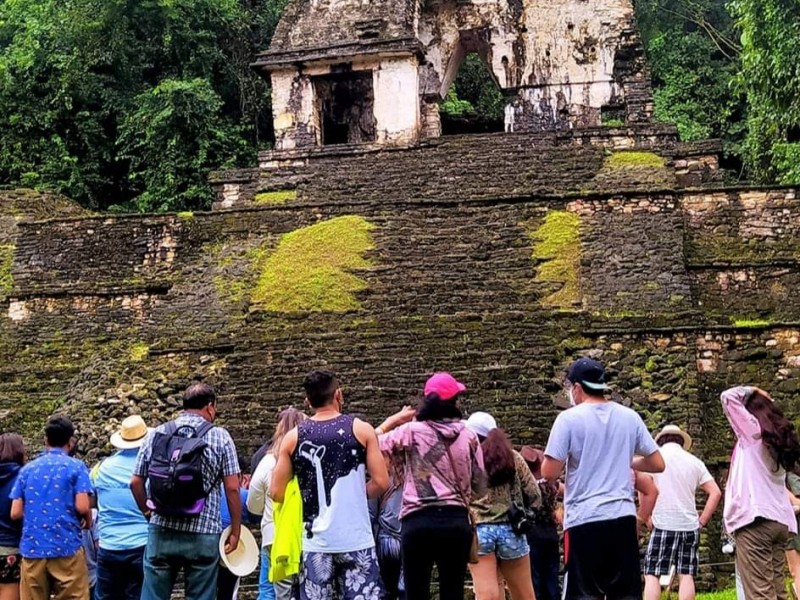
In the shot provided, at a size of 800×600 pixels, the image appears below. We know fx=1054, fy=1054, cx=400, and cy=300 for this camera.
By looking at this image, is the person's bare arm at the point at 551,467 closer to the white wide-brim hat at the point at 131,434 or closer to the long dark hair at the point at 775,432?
the long dark hair at the point at 775,432

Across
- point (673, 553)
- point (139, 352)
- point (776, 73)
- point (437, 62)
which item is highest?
point (437, 62)

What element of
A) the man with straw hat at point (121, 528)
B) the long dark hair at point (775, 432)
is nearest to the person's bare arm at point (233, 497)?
the man with straw hat at point (121, 528)

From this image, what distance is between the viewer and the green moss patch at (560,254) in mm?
12516

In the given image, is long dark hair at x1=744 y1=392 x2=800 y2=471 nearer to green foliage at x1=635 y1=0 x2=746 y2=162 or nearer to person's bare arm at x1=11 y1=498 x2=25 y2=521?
person's bare arm at x1=11 y1=498 x2=25 y2=521

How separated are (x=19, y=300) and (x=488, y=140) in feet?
26.1

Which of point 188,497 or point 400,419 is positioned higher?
point 400,419

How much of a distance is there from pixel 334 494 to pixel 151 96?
803 inches

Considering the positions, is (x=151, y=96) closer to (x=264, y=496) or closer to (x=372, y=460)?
(x=264, y=496)

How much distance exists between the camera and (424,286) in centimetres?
1291

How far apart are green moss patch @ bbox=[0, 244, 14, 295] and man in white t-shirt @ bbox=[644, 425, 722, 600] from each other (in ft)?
38.5

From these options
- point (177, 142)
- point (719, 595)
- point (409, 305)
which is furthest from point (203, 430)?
point (177, 142)

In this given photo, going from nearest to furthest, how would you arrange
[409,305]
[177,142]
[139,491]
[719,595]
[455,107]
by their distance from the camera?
[139,491], [719,595], [409,305], [177,142], [455,107]

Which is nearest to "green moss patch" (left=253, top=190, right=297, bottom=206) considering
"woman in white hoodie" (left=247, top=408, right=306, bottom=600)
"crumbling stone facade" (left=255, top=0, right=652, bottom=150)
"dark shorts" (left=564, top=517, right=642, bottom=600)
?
"crumbling stone facade" (left=255, top=0, right=652, bottom=150)

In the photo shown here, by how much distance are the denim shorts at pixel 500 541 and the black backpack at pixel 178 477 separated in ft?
5.23
